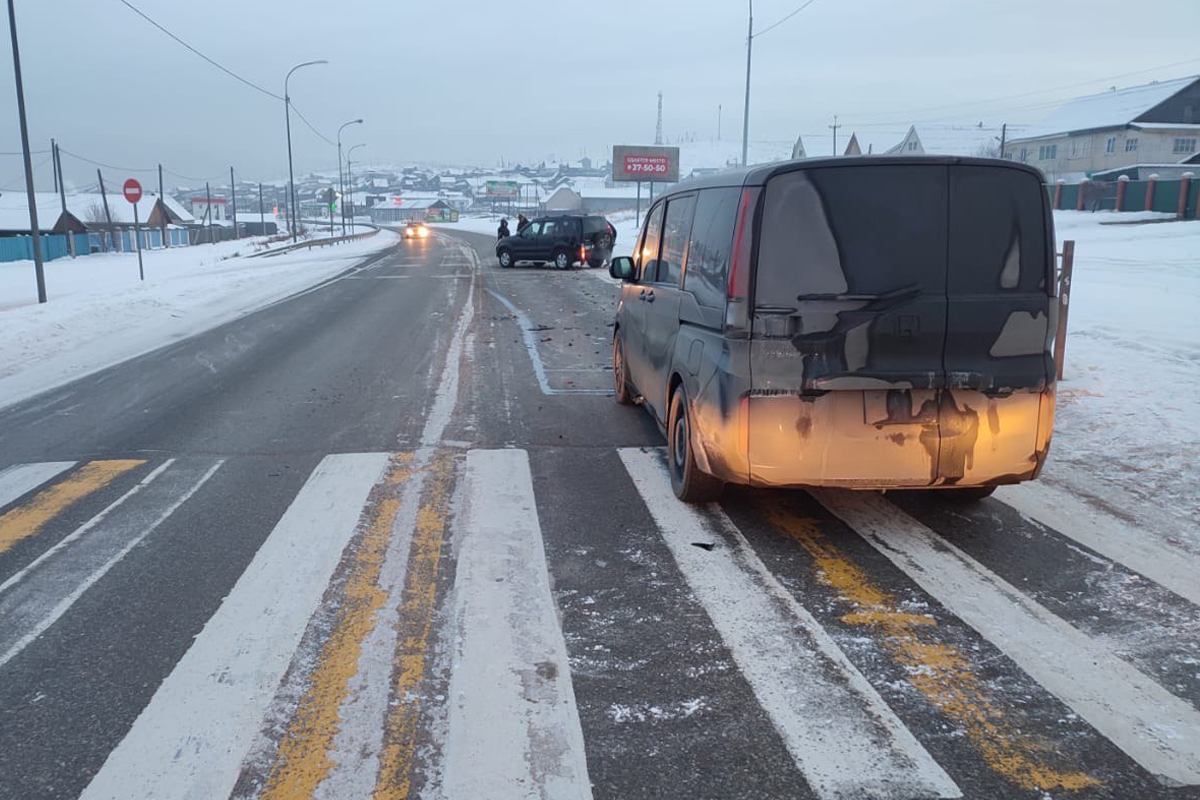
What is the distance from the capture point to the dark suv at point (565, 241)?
30.0 m

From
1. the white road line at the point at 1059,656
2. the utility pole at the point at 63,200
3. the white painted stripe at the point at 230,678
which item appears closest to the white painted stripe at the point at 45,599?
the white painted stripe at the point at 230,678

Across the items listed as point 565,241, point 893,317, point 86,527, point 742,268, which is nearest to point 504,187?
point 565,241

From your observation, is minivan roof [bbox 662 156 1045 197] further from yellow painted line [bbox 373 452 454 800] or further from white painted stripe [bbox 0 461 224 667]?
white painted stripe [bbox 0 461 224 667]

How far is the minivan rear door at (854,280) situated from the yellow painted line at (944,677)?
3.34ft

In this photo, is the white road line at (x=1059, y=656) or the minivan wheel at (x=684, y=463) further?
the minivan wheel at (x=684, y=463)

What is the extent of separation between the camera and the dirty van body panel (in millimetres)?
4664

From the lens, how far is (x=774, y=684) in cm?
349

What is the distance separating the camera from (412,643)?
149 inches

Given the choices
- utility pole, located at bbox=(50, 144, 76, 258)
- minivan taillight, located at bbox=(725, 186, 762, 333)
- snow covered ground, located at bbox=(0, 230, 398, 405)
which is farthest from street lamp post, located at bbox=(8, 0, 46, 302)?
utility pole, located at bbox=(50, 144, 76, 258)

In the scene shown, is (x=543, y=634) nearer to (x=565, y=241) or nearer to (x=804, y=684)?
(x=804, y=684)

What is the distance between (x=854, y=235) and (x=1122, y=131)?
253 ft

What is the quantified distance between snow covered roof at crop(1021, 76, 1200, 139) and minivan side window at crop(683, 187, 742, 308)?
250 feet

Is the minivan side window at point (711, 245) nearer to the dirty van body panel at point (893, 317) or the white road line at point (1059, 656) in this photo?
the dirty van body panel at point (893, 317)

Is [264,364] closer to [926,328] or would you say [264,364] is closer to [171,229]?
[926,328]
